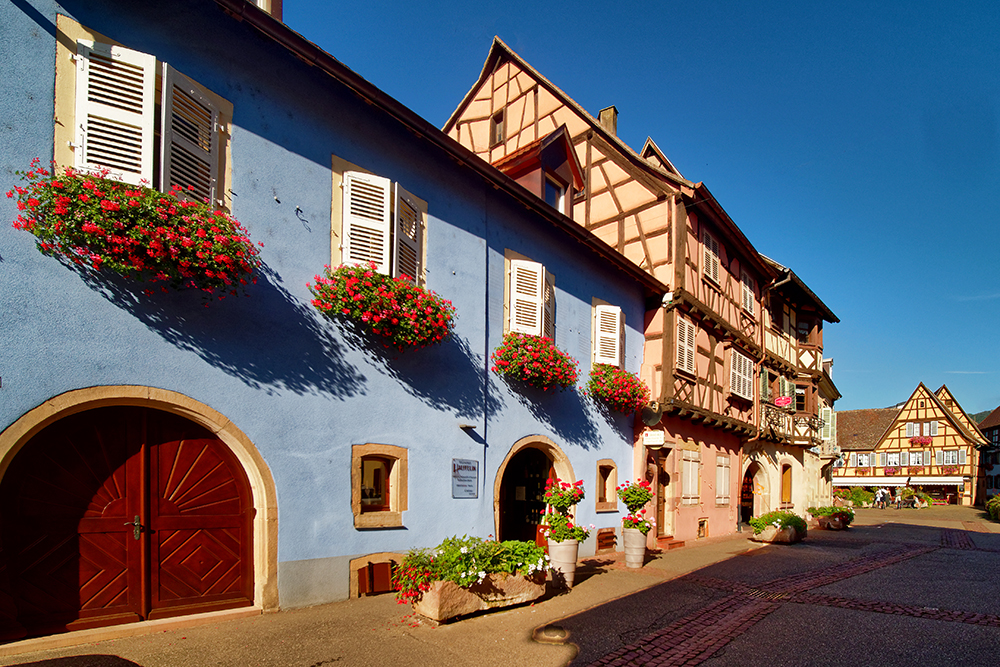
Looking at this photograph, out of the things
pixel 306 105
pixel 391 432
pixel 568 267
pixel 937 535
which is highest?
pixel 306 105

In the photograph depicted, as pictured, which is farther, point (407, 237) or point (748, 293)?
point (748, 293)

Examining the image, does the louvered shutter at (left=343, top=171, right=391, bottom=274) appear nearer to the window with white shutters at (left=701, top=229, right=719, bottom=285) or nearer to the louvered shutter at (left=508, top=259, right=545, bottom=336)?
the louvered shutter at (left=508, top=259, right=545, bottom=336)

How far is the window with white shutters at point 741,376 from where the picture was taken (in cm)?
1644

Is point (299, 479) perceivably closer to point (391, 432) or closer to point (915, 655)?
point (391, 432)

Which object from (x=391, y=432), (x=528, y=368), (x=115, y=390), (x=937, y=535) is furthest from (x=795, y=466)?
(x=115, y=390)

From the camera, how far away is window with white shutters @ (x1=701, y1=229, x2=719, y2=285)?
596 inches

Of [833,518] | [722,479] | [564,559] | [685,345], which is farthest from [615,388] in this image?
[833,518]

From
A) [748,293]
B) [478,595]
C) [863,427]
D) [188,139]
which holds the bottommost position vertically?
[863,427]

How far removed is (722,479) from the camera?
1622cm

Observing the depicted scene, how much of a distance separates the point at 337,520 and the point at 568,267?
6341 millimetres

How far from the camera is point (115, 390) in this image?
207 inches

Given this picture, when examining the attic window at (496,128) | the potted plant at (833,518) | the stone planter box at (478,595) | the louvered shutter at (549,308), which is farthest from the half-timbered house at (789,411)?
the stone planter box at (478,595)

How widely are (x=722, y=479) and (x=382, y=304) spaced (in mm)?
12535

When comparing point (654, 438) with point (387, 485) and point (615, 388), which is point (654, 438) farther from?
point (387, 485)
